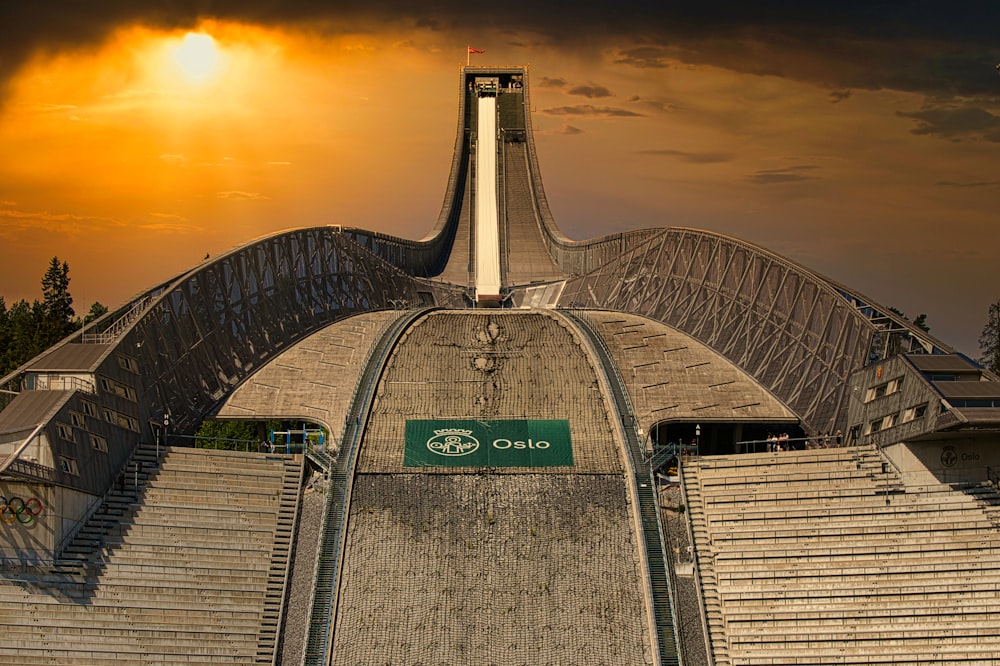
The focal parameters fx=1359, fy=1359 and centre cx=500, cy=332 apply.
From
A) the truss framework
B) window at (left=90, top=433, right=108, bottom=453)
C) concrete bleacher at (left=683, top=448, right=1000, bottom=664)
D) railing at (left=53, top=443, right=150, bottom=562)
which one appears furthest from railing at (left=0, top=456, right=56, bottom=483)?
the truss framework

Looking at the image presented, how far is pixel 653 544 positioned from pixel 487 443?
8052 mm

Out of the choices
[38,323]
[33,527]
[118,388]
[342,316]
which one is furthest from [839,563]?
[38,323]

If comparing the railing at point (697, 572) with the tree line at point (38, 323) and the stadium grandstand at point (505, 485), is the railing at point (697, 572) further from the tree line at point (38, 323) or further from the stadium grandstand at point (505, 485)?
the tree line at point (38, 323)

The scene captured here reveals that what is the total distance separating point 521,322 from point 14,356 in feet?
122

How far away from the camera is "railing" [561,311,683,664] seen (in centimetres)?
4203

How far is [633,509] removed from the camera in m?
47.0

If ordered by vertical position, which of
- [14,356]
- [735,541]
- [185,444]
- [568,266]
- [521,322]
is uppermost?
[568,266]

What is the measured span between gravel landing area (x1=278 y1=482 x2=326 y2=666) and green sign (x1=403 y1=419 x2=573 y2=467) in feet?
12.7

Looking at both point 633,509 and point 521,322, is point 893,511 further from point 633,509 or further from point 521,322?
point 521,322

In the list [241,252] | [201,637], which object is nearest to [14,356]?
[241,252]

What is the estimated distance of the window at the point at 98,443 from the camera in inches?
1823

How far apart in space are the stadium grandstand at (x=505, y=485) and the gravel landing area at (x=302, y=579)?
0.12 meters

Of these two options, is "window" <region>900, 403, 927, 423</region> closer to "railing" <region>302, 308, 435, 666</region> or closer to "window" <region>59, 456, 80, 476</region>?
"railing" <region>302, 308, 435, 666</region>

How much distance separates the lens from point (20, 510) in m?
43.5
